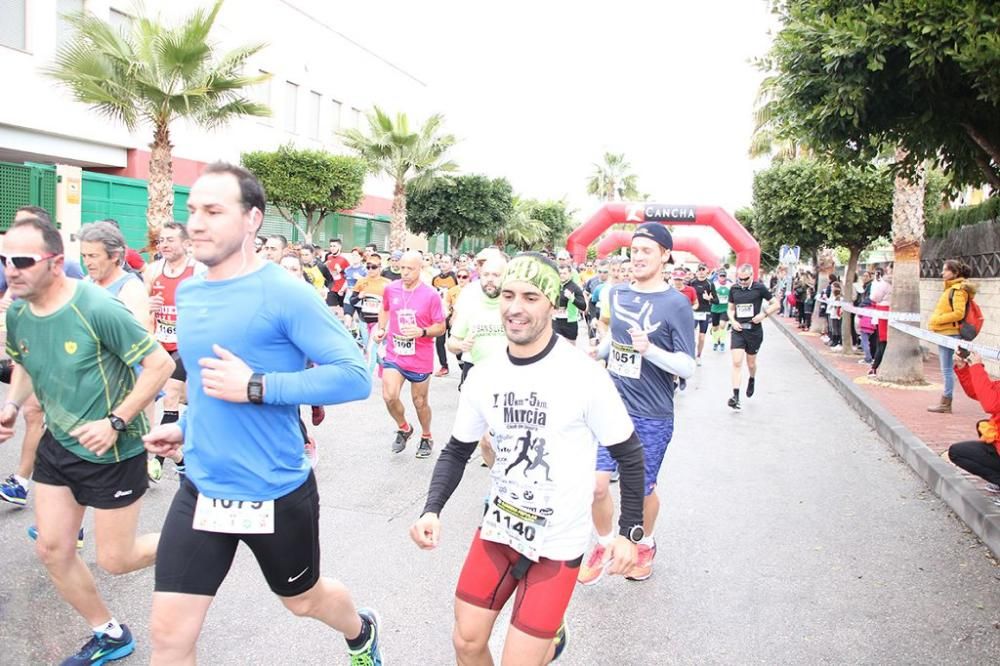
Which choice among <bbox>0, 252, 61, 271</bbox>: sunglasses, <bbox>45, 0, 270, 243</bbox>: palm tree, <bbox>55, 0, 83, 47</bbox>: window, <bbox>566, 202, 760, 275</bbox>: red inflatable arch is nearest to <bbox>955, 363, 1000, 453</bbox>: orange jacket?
<bbox>0, 252, 61, 271</bbox>: sunglasses

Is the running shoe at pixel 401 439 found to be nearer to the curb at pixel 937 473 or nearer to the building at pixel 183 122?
the curb at pixel 937 473

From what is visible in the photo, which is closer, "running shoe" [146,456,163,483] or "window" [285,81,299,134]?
"running shoe" [146,456,163,483]

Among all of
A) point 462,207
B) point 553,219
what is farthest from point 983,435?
point 553,219

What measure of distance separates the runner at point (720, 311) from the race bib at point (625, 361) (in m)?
12.2

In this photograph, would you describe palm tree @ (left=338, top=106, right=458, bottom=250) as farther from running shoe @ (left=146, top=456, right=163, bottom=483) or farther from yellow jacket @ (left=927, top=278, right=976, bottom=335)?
running shoe @ (left=146, top=456, right=163, bottom=483)

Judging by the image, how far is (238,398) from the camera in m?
2.51

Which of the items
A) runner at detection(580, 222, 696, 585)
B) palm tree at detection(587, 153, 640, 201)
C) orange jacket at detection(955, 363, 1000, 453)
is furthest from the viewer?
palm tree at detection(587, 153, 640, 201)

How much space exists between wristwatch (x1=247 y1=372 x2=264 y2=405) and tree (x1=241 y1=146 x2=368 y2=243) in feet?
85.3

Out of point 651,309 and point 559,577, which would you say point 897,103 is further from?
point 559,577

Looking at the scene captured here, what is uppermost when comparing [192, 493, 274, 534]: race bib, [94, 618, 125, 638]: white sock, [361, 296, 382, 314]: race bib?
[361, 296, 382, 314]: race bib

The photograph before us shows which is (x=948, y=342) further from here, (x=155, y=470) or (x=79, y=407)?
(x=79, y=407)

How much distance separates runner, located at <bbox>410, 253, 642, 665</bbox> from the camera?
8.77 feet

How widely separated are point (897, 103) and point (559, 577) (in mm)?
6201

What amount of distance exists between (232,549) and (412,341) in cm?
440
